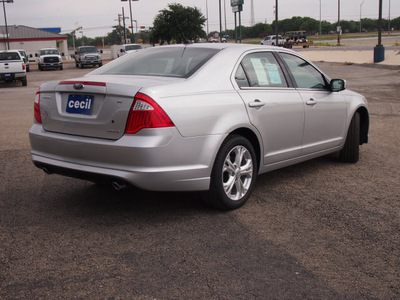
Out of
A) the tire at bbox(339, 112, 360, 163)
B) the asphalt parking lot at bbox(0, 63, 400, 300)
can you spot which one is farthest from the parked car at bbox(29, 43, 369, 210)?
the tire at bbox(339, 112, 360, 163)

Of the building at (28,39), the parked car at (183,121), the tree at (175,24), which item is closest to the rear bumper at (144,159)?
the parked car at (183,121)

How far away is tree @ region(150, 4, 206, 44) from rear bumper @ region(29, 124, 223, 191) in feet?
180

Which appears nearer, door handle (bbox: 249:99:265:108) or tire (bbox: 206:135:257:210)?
tire (bbox: 206:135:257:210)

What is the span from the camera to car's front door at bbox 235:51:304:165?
194 inches

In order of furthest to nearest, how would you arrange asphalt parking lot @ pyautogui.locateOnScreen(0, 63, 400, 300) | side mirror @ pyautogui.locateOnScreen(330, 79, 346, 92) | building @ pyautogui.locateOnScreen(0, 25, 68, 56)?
1. building @ pyautogui.locateOnScreen(0, 25, 68, 56)
2. side mirror @ pyautogui.locateOnScreen(330, 79, 346, 92)
3. asphalt parking lot @ pyautogui.locateOnScreen(0, 63, 400, 300)

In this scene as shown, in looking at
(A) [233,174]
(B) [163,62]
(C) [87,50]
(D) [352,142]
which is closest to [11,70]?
(C) [87,50]

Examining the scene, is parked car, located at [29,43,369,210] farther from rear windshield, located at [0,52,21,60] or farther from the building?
the building

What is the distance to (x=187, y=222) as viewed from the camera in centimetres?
444

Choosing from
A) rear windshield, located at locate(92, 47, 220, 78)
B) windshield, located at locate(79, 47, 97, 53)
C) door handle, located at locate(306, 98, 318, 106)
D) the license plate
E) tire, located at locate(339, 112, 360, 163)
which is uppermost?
windshield, located at locate(79, 47, 97, 53)

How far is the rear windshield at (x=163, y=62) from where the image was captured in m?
4.76

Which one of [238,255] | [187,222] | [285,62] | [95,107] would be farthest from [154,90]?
[285,62]

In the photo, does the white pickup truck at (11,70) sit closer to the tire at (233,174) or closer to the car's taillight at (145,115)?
the tire at (233,174)

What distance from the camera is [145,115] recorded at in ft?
13.3

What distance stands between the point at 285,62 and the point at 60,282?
3.56 m
